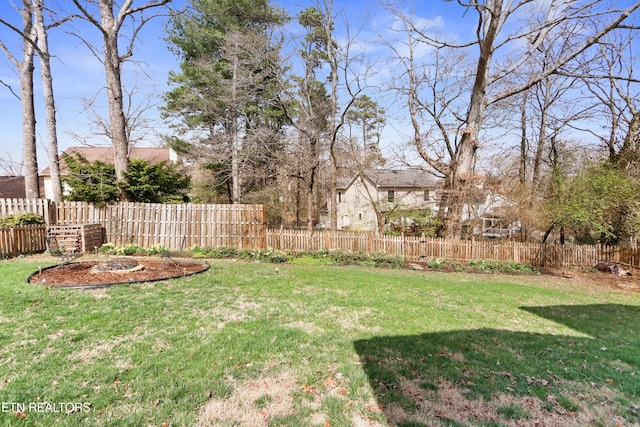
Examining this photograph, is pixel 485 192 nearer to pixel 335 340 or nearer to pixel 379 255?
pixel 379 255

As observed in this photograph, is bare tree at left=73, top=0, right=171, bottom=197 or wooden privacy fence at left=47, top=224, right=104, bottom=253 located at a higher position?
bare tree at left=73, top=0, right=171, bottom=197

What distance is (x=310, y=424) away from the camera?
231 centimetres

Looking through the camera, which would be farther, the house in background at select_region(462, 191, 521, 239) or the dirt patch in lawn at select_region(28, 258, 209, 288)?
the house in background at select_region(462, 191, 521, 239)

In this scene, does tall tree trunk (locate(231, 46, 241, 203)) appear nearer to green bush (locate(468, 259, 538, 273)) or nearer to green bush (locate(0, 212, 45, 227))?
green bush (locate(0, 212, 45, 227))

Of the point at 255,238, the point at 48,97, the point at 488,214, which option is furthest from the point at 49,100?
the point at 488,214

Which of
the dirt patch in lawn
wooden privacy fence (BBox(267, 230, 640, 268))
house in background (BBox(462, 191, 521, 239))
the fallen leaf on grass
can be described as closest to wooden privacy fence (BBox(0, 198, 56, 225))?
the dirt patch in lawn

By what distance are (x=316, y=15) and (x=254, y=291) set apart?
13522 mm

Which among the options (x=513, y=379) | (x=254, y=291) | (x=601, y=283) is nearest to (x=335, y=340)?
(x=513, y=379)

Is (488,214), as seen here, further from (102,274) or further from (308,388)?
(102,274)

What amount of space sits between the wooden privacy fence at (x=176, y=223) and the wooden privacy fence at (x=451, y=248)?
98 cm

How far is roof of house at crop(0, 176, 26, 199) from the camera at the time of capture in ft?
79.4

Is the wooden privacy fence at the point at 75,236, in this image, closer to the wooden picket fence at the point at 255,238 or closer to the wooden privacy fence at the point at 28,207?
the wooden picket fence at the point at 255,238

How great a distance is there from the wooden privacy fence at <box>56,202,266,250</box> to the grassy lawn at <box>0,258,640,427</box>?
203 inches

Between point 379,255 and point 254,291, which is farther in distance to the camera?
point 379,255
